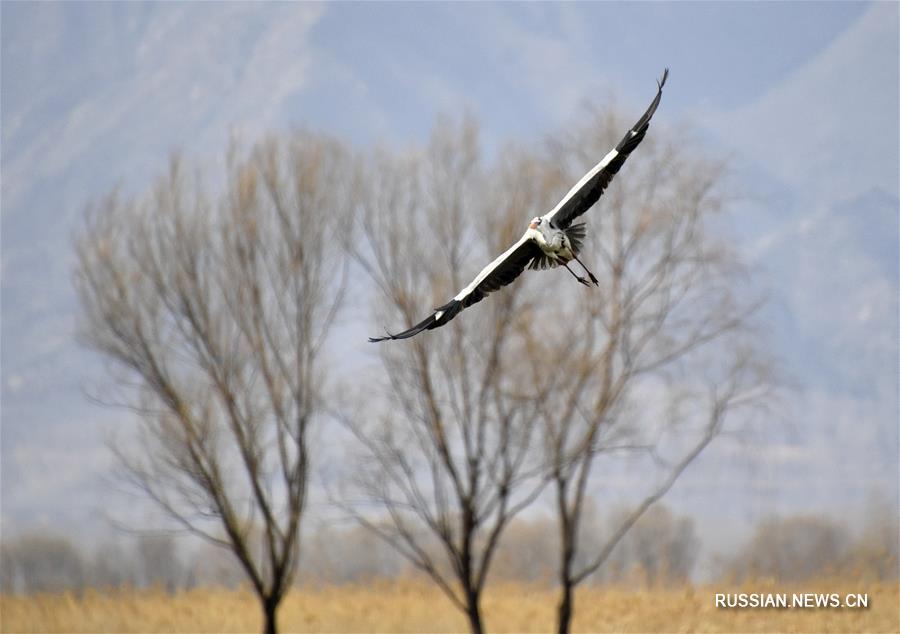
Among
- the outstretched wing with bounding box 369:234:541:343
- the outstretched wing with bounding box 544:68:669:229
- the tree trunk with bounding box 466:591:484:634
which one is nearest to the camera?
the outstretched wing with bounding box 544:68:669:229

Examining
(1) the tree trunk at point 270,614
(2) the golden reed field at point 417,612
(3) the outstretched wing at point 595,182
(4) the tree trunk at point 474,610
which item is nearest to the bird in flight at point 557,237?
(3) the outstretched wing at point 595,182

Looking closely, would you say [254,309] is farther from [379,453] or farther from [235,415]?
[379,453]

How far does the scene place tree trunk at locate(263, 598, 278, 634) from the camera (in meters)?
18.8

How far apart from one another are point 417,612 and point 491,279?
34.6ft

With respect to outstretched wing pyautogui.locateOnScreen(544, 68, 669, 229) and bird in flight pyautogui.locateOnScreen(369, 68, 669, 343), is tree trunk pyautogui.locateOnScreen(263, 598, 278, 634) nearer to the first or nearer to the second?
bird in flight pyautogui.locateOnScreen(369, 68, 669, 343)

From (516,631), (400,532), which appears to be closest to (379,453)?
(400,532)

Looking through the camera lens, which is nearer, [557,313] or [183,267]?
[557,313]

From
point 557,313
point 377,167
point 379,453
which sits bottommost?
point 379,453

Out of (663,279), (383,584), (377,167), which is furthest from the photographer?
(383,584)

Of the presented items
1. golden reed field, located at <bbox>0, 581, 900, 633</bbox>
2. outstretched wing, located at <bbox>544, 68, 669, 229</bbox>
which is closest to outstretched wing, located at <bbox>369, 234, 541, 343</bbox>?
outstretched wing, located at <bbox>544, 68, 669, 229</bbox>

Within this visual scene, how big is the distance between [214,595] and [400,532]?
21.8 ft

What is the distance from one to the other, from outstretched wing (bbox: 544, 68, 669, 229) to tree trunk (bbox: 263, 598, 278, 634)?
9.92 metres

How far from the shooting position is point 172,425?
60.7ft

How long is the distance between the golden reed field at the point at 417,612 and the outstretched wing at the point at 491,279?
27.6 feet
